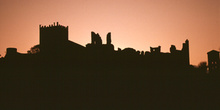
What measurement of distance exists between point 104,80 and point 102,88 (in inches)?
45.6

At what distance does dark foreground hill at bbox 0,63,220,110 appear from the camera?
2875 cm

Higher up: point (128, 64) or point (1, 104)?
point (128, 64)

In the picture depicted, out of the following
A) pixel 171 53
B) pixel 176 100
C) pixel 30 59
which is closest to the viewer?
pixel 176 100

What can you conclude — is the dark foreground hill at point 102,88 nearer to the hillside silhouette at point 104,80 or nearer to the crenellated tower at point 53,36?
the hillside silhouette at point 104,80

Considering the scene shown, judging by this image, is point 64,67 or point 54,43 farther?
point 54,43

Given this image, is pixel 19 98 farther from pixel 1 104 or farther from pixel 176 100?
pixel 176 100

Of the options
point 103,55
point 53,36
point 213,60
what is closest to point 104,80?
point 103,55

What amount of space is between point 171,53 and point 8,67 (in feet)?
74.8

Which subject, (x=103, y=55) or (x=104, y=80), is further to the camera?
(x=103, y=55)

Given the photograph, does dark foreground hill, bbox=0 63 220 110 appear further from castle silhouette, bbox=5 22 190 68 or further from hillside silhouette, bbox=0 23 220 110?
castle silhouette, bbox=5 22 190 68

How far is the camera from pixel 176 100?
3067 centimetres

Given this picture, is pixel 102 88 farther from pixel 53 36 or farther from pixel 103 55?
pixel 53 36

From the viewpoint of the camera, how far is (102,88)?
105ft

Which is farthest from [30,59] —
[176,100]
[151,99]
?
[176,100]
